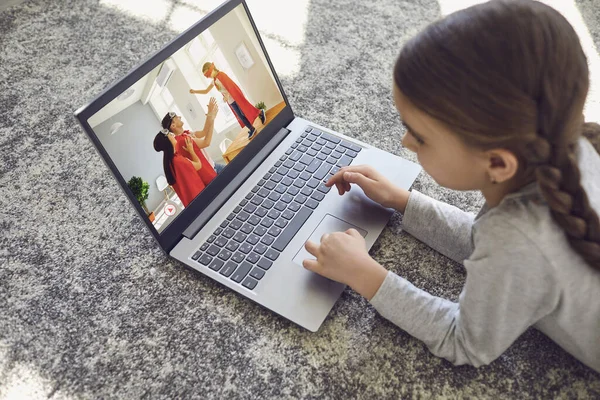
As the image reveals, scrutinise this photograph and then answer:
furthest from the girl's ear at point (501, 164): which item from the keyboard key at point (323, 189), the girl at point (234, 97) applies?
the girl at point (234, 97)

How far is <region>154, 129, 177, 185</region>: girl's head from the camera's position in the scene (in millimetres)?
585

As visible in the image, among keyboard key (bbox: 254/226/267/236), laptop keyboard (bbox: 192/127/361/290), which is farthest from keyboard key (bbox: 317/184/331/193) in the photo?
keyboard key (bbox: 254/226/267/236)

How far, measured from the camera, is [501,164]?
1.46ft

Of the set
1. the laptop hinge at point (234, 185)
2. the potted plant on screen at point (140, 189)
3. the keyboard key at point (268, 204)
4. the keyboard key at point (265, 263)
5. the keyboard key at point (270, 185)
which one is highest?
the potted plant on screen at point (140, 189)

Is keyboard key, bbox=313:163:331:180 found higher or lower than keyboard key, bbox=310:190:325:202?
higher

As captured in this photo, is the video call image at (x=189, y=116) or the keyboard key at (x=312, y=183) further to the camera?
the keyboard key at (x=312, y=183)

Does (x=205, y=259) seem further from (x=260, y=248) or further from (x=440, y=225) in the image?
(x=440, y=225)

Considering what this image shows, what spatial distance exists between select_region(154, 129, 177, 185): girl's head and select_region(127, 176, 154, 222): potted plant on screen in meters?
0.03

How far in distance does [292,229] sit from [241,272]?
0.29ft

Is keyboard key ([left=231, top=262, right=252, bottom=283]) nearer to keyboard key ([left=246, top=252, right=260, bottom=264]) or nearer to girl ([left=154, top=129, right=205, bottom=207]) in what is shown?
keyboard key ([left=246, top=252, right=260, bottom=264])

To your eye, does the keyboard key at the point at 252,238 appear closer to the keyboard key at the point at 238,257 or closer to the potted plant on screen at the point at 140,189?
the keyboard key at the point at 238,257

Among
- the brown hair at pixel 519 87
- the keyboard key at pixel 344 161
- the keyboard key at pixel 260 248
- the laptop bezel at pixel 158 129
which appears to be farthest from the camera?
the keyboard key at pixel 344 161

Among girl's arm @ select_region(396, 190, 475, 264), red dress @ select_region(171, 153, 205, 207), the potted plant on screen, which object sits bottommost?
girl's arm @ select_region(396, 190, 475, 264)

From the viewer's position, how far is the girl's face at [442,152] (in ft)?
1.48
